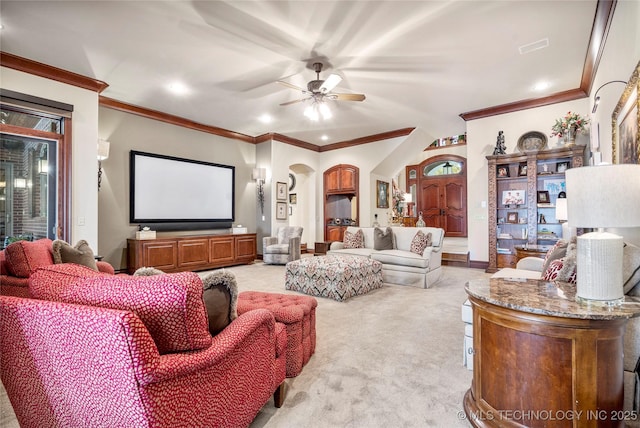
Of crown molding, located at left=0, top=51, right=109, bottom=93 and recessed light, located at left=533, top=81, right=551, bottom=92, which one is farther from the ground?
recessed light, located at left=533, top=81, right=551, bottom=92

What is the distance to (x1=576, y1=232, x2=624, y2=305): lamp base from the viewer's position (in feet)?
4.33

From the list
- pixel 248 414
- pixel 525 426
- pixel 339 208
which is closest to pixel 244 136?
pixel 339 208

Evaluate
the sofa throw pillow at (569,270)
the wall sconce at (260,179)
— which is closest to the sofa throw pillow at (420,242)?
the sofa throw pillow at (569,270)

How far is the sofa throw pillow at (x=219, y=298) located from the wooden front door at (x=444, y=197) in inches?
369

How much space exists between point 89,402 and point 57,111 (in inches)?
174

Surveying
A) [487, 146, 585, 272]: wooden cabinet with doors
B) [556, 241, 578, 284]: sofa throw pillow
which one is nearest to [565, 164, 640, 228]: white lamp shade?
[556, 241, 578, 284]: sofa throw pillow

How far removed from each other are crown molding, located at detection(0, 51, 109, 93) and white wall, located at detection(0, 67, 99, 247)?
0.06 meters

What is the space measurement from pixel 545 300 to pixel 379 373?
45.4 inches

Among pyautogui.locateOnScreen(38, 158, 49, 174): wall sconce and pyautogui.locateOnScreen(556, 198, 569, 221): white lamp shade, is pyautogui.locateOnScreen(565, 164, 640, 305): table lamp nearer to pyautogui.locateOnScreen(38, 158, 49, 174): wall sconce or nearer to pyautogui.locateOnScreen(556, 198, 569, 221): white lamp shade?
pyautogui.locateOnScreen(556, 198, 569, 221): white lamp shade

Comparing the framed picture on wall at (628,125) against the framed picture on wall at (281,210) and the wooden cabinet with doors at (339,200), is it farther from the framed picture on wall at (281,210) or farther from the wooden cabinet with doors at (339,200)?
the framed picture on wall at (281,210)

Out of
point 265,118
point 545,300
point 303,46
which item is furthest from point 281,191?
point 545,300

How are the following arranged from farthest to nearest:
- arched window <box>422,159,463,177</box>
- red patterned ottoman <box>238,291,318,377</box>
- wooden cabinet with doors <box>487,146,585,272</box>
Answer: arched window <box>422,159,463,177</box> → wooden cabinet with doors <box>487,146,585,272</box> → red patterned ottoman <box>238,291,318,377</box>

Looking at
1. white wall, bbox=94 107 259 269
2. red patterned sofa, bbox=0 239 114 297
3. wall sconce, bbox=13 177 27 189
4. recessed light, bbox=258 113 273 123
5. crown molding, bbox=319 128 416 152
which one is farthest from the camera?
crown molding, bbox=319 128 416 152

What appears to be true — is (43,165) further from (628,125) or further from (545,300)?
(628,125)
